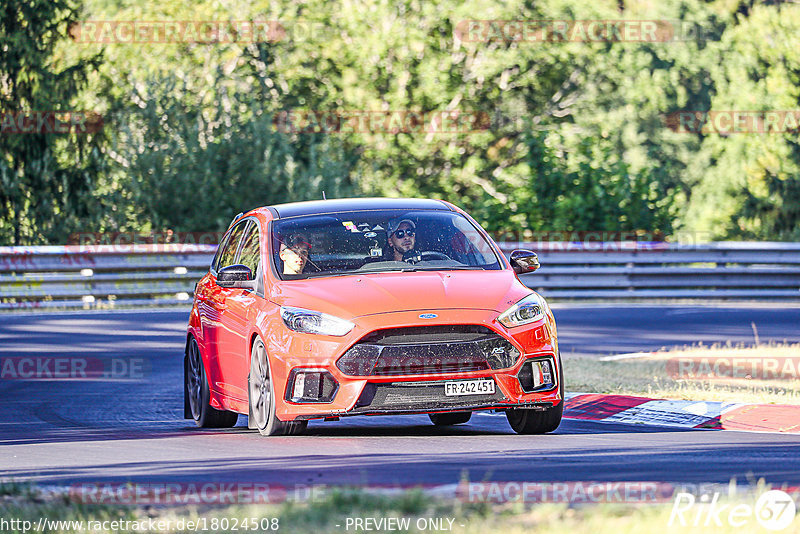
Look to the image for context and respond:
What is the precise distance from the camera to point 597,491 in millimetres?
7062

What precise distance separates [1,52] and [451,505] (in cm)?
3106

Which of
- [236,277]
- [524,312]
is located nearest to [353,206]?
[236,277]

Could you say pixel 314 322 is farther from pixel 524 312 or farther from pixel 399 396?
pixel 524 312

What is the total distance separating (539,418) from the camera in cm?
995

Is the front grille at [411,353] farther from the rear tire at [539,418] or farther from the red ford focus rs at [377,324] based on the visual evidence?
the rear tire at [539,418]

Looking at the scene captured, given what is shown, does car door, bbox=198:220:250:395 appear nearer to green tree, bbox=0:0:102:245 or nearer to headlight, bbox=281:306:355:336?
headlight, bbox=281:306:355:336

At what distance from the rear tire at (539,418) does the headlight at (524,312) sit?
0.34 metres

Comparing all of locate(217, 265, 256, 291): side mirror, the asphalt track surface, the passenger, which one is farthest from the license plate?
locate(217, 265, 256, 291): side mirror

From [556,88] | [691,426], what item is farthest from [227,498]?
[556,88]

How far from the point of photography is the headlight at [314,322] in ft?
30.7

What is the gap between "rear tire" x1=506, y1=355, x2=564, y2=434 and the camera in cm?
985

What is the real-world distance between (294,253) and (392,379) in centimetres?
162

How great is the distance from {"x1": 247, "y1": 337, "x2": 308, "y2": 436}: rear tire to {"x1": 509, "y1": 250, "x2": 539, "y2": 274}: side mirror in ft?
6.48

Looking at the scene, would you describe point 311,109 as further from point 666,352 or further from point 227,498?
point 227,498
